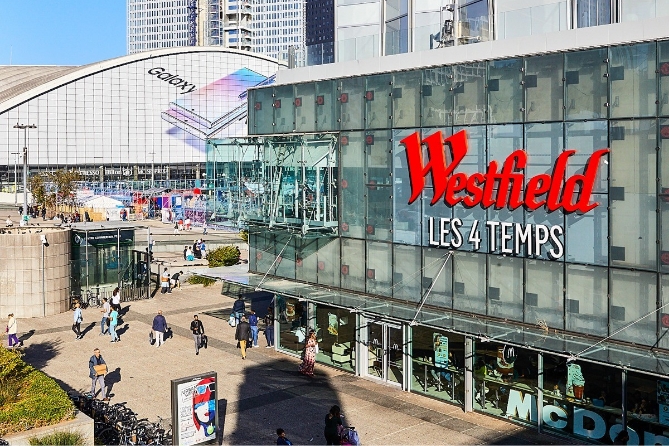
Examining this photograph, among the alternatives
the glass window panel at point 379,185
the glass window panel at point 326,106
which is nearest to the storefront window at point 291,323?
the glass window panel at point 379,185

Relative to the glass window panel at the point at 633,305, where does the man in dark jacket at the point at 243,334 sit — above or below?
below

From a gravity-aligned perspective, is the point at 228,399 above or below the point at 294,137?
below

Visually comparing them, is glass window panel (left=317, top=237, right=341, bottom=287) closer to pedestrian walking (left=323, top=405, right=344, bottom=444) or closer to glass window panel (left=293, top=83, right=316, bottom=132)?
glass window panel (left=293, top=83, right=316, bottom=132)

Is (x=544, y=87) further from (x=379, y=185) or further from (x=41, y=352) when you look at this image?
(x=41, y=352)

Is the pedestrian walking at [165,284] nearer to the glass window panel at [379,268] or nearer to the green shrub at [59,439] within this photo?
the glass window panel at [379,268]

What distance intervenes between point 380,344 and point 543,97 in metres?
8.80

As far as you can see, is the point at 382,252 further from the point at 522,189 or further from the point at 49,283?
the point at 49,283

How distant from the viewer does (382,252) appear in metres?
24.1

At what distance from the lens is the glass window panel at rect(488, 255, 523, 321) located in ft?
66.3

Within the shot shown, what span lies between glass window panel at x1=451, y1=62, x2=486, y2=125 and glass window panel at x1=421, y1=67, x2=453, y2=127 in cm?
21

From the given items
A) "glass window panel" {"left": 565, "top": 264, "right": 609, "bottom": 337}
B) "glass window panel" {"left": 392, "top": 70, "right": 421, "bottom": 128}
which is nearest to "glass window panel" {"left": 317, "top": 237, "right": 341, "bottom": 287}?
"glass window panel" {"left": 392, "top": 70, "right": 421, "bottom": 128}

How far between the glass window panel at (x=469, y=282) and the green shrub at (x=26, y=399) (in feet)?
32.3

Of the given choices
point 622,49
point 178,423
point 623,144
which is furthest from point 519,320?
point 178,423

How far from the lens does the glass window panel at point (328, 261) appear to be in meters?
25.8
